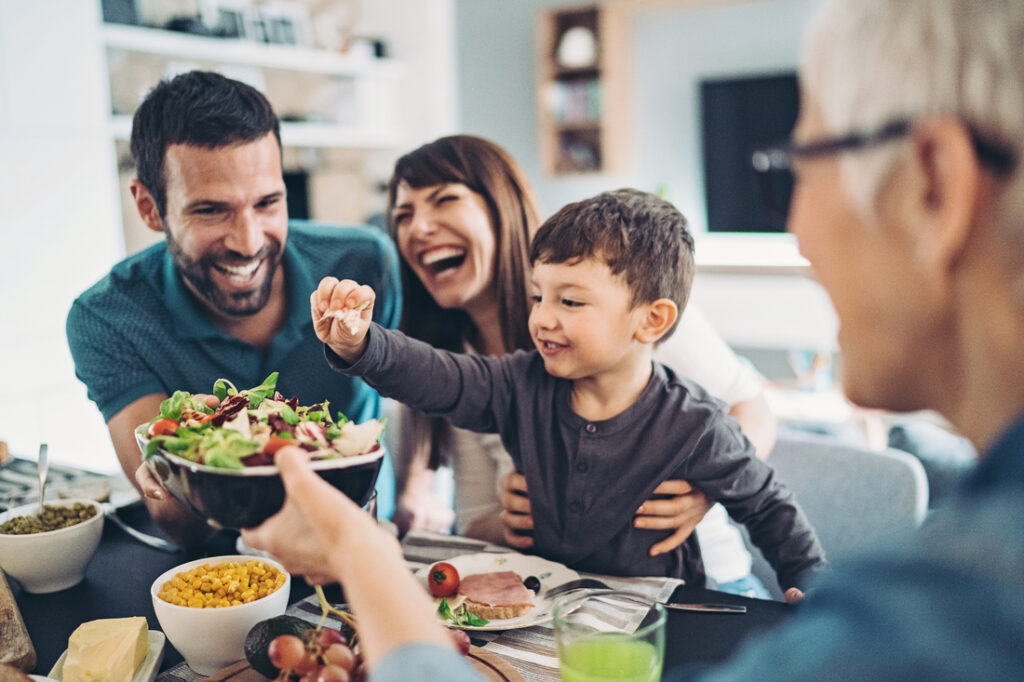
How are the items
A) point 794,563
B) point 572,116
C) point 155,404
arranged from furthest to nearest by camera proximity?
point 572,116 → point 155,404 → point 794,563

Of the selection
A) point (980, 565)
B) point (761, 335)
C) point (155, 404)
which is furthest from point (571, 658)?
point (761, 335)

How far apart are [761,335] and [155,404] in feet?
15.2

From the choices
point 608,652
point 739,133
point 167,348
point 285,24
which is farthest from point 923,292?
point 739,133

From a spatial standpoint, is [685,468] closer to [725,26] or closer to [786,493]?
[786,493]

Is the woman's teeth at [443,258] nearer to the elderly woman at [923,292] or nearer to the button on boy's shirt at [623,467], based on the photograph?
the button on boy's shirt at [623,467]

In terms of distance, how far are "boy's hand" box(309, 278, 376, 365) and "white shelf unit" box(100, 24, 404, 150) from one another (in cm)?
310

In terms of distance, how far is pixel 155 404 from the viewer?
1.59m

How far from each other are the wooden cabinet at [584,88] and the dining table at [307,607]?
4.77 metres

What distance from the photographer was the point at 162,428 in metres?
0.95

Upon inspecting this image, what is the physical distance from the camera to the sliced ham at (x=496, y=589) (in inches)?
44.4

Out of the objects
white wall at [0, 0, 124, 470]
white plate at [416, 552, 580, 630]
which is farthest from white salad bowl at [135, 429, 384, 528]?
white wall at [0, 0, 124, 470]

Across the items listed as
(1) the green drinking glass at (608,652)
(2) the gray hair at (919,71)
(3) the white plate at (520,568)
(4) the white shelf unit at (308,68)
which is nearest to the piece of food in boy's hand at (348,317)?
(3) the white plate at (520,568)

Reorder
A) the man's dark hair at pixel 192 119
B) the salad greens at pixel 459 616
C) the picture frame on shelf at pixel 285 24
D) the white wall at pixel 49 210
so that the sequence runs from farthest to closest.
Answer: the picture frame on shelf at pixel 285 24
the white wall at pixel 49 210
the man's dark hair at pixel 192 119
the salad greens at pixel 459 616

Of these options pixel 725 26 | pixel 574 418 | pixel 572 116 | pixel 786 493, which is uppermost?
pixel 725 26
